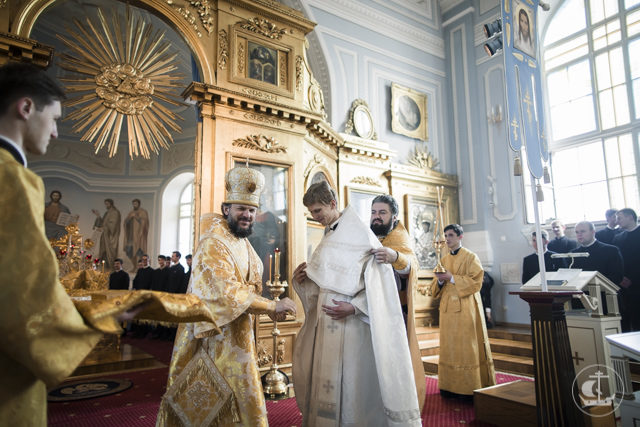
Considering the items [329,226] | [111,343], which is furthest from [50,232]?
[329,226]

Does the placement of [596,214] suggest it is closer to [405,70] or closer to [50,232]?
[405,70]

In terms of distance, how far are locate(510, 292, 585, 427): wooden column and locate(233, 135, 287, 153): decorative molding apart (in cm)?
419

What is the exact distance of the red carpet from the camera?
4098mm

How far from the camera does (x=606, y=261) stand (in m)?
5.40

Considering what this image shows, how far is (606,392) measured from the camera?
378cm

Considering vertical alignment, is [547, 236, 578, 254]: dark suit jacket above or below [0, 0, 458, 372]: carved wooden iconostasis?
below

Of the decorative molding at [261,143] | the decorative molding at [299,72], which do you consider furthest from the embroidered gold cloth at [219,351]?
the decorative molding at [299,72]

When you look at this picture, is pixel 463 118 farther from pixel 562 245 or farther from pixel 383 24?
pixel 562 245

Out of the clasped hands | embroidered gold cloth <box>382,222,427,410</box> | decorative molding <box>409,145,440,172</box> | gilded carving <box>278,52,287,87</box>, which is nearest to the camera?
the clasped hands

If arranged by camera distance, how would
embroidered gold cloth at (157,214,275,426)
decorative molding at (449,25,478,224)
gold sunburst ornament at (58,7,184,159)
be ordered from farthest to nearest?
A: decorative molding at (449,25,478,224), gold sunburst ornament at (58,7,184,159), embroidered gold cloth at (157,214,275,426)

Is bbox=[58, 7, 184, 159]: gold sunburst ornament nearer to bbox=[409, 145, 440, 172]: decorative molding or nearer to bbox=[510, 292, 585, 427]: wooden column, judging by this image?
bbox=[510, 292, 585, 427]: wooden column

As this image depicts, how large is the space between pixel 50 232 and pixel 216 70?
980 centimetres

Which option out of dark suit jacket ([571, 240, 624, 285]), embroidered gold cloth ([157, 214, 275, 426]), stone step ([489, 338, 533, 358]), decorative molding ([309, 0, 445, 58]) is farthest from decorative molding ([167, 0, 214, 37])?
stone step ([489, 338, 533, 358])

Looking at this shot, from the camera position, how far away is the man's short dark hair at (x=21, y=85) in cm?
130
